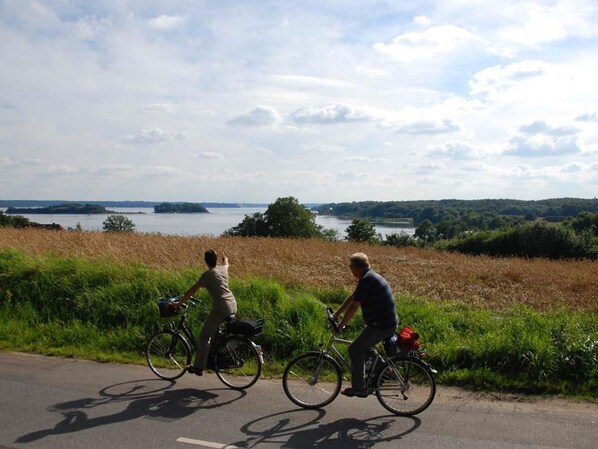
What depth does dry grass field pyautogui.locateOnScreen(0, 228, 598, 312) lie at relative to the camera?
11977 mm

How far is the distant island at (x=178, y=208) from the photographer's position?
2525 inches

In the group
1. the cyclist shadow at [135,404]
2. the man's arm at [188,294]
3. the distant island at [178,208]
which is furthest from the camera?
the distant island at [178,208]

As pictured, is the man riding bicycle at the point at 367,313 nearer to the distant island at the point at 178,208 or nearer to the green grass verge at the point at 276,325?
the green grass verge at the point at 276,325

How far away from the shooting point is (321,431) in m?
5.56

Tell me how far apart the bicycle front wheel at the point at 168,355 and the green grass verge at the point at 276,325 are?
70cm

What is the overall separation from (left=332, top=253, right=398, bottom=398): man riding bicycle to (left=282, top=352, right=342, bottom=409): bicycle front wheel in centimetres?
26

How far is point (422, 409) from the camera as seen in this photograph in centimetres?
600

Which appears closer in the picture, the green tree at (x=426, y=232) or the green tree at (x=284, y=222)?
the green tree at (x=426, y=232)

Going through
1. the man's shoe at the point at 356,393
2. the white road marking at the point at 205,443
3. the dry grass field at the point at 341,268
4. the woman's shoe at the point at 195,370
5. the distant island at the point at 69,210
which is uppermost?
the distant island at the point at 69,210

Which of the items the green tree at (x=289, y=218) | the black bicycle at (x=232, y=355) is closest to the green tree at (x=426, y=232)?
the green tree at (x=289, y=218)

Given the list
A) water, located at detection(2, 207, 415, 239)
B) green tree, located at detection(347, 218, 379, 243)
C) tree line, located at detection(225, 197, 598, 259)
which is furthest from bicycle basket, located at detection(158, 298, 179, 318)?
green tree, located at detection(347, 218, 379, 243)

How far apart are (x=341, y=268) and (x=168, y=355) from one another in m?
9.12

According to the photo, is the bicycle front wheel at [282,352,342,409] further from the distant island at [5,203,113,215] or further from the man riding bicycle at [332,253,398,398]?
the distant island at [5,203,113,215]

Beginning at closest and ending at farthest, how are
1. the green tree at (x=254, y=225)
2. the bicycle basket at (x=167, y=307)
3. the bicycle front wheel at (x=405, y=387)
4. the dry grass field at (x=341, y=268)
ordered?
1. the bicycle front wheel at (x=405, y=387)
2. the bicycle basket at (x=167, y=307)
3. the dry grass field at (x=341, y=268)
4. the green tree at (x=254, y=225)
